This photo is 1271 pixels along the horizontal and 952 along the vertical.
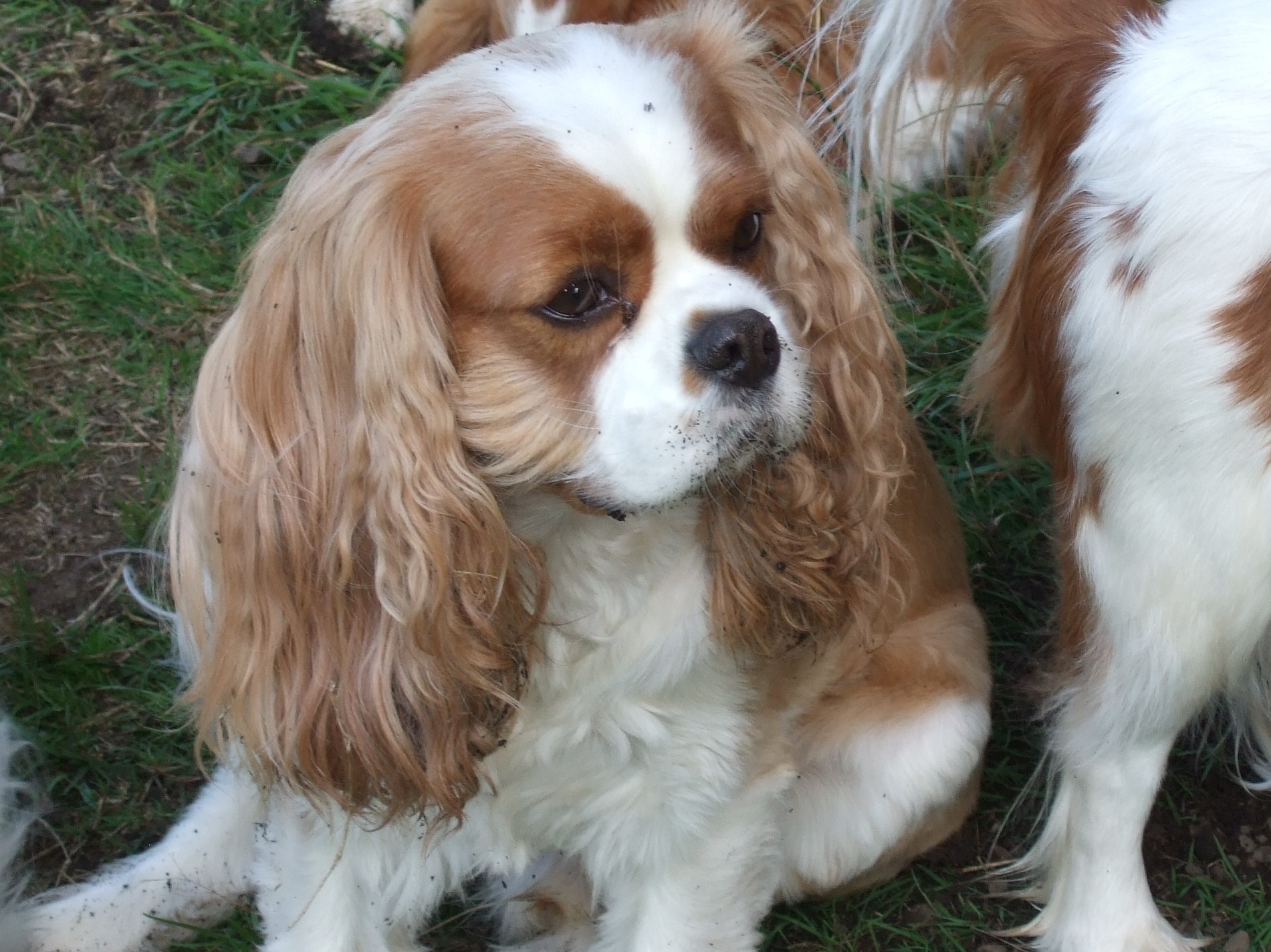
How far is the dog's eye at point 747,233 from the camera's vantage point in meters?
1.83

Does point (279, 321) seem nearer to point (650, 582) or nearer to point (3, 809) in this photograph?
point (650, 582)

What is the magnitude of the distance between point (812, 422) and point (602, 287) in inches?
14.3

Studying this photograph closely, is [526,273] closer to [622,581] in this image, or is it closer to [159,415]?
[622,581]

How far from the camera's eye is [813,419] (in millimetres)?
1946

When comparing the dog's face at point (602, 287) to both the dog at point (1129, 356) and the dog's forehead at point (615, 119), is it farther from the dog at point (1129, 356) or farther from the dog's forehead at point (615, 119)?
the dog at point (1129, 356)

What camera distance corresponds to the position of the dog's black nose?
5.52 feet

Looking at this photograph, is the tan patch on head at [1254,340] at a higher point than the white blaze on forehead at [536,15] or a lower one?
A: higher

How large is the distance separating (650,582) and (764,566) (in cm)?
16

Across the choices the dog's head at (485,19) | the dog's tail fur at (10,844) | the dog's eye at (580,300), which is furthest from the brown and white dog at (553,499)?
the dog's head at (485,19)

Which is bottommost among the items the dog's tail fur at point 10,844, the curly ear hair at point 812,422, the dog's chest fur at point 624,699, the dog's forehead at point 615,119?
the dog's tail fur at point 10,844

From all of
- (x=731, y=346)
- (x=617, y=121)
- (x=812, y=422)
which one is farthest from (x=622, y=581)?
(x=617, y=121)

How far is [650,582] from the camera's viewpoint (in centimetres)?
200

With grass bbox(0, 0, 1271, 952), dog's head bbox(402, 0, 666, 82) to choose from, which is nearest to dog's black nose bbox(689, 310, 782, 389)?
grass bbox(0, 0, 1271, 952)

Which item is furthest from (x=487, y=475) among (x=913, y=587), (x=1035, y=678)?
(x=1035, y=678)
